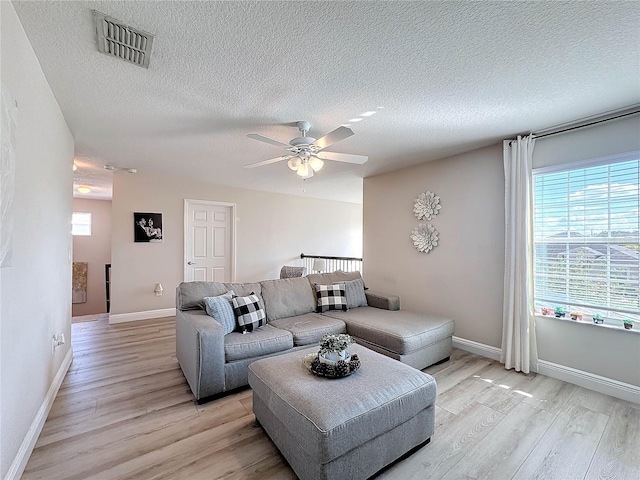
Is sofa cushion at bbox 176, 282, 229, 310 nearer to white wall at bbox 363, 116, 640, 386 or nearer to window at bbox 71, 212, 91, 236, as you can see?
white wall at bbox 363, 116, 640, 386

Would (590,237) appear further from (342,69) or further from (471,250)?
(342,69)

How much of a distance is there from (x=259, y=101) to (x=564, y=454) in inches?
125

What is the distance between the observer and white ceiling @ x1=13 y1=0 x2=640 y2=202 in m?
1.43

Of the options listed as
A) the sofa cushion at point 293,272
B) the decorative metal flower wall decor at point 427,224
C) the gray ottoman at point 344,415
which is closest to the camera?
the gray ottoman at point 344,415

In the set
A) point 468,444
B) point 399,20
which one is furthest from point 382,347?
point 399,20

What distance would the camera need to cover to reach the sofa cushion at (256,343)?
7.93ft

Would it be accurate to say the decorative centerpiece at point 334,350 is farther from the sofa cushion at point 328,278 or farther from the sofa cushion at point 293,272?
the sofa cushion at point 293,272

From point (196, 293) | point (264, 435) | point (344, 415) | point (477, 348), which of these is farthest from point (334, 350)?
point (477, 348)

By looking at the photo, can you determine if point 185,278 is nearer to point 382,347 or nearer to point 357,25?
point 382,347

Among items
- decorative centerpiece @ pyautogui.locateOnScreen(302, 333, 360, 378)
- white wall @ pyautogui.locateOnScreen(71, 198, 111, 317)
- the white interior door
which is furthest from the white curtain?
white wall @ pyautogui.locateOnScreen(71, 198, 111, 317)

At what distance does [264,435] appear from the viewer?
1.92m

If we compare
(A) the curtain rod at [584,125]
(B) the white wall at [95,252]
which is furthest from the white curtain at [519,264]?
(B) the white wall at [95,252]

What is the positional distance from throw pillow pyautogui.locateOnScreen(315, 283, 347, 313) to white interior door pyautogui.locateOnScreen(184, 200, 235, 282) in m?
2.75

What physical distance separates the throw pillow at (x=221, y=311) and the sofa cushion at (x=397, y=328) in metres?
1.17
